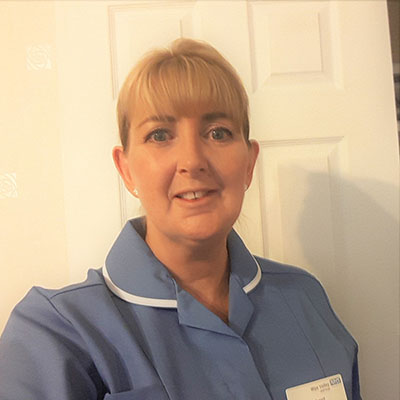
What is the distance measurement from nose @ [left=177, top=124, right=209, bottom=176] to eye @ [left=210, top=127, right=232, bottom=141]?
36mm

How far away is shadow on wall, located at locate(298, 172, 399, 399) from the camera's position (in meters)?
1.46

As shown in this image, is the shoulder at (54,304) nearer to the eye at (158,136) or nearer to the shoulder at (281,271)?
the eye at (158,136)

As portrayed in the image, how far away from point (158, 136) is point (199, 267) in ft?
0.93

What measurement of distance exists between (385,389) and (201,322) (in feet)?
2.44

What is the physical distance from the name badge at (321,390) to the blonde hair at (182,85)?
0.53m

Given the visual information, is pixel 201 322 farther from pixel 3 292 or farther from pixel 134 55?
pixel 134 55

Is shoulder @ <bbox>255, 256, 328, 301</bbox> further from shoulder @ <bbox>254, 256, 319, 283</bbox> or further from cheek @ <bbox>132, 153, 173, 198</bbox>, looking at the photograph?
cheek @ <bbox>132, 153, 173, 198</bbox>

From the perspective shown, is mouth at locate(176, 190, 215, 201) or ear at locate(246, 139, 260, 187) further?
ear at locate(246, 139, 260, 187)

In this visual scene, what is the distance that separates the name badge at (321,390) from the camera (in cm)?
103

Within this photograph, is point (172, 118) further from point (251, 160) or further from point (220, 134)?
point (251, 160)

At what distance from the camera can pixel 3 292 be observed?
54.2 inches

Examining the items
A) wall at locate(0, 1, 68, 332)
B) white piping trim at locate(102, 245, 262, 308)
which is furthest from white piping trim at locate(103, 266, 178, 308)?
wall at locate(0, 1, 68, 332)

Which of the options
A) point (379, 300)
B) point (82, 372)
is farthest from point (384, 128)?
point (82, 372)

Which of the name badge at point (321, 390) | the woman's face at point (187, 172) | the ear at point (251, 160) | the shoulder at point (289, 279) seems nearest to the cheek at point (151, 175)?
the woman's face at point (187, 172)
